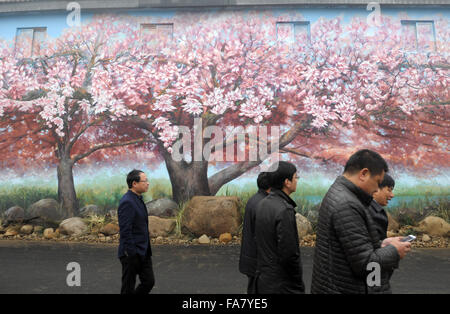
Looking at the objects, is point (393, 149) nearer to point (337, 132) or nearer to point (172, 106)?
point (337, 132)

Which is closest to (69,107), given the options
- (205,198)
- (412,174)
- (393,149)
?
(205,198)

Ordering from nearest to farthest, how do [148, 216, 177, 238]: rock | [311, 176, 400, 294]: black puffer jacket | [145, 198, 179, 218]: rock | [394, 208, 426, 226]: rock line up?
[311, 176, 400, 294]: black puffer jacket → [148, 216, 177, 238]: rock → [394, 208, 426, 226]: rock → [145, 198, 179, 218]: rock

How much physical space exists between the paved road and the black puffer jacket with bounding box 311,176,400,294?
2827 mm

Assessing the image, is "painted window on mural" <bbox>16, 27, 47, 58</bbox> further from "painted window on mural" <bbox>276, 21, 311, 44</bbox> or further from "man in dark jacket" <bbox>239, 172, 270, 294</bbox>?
"man in dark jacket" <bbox>239, 172, 270, 294</bbox>

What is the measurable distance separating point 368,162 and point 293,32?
9.51 meters

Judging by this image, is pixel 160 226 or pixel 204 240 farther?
pixel 160 226

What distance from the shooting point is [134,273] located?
10.7 ft

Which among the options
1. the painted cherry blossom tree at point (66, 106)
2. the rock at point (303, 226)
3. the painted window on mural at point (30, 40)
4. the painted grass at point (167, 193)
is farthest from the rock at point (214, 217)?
the painted window on mural at point (30, 40)

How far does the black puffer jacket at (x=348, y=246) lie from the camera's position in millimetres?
1729

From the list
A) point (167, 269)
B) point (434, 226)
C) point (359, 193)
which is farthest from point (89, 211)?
point (434, 226)

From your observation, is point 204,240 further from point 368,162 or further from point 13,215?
point 368,162

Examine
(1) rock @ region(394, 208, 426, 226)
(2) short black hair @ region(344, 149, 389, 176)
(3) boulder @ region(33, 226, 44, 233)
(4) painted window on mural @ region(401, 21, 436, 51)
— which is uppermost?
(4) painted window on mural @ region(401, 21, 436, 51)

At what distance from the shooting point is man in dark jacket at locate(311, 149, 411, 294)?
1729mm

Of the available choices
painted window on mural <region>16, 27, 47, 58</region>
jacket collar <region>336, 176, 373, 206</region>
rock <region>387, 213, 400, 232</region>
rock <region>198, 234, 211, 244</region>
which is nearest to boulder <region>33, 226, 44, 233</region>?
rock <region>198, 234, 211, 244</region>
